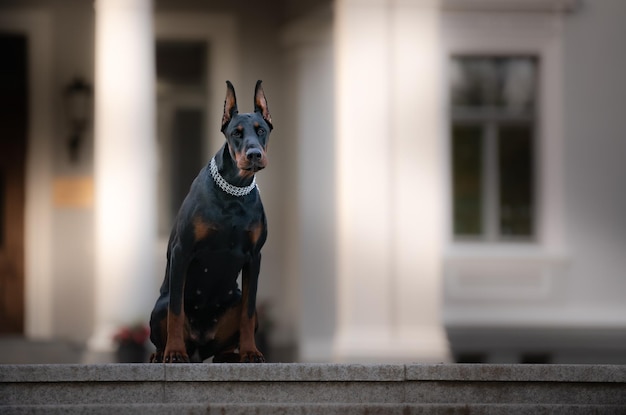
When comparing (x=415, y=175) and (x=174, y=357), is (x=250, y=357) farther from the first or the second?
(x=415, y=175)

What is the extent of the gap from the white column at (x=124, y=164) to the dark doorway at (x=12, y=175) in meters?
2.73

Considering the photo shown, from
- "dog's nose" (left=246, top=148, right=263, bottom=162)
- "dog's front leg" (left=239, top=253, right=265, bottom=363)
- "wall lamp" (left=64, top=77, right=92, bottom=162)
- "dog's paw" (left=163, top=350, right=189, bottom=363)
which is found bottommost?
"dog's paw" (left=163, top=350, right=189, bottom=363)

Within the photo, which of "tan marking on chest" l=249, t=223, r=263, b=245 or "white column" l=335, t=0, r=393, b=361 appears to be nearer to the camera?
"tan marking on chest" l=249, t=223, r=263, b=245

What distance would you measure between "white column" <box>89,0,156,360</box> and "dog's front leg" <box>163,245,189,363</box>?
615cm

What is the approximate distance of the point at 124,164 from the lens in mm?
11430

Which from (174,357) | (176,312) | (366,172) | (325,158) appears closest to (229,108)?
(176,312)

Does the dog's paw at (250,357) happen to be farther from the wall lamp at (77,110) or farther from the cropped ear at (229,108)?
the wall lamp at (77,110)

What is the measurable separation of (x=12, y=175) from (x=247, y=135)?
955cm

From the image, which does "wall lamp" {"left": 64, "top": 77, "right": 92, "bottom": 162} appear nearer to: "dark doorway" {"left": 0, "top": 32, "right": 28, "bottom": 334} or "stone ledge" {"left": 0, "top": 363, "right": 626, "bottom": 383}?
"dark doorway" {"left": 0, "top": 32, "right": 28, "bottom": 334}

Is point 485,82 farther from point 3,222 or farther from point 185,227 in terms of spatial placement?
point 185,227

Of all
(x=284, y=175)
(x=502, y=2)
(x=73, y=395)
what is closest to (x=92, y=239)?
(x=284, y=175)

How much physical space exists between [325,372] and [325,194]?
320 inches

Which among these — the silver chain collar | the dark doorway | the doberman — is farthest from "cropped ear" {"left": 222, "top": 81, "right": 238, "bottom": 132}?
the dark doorway

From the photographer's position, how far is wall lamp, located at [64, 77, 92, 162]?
535 inches
